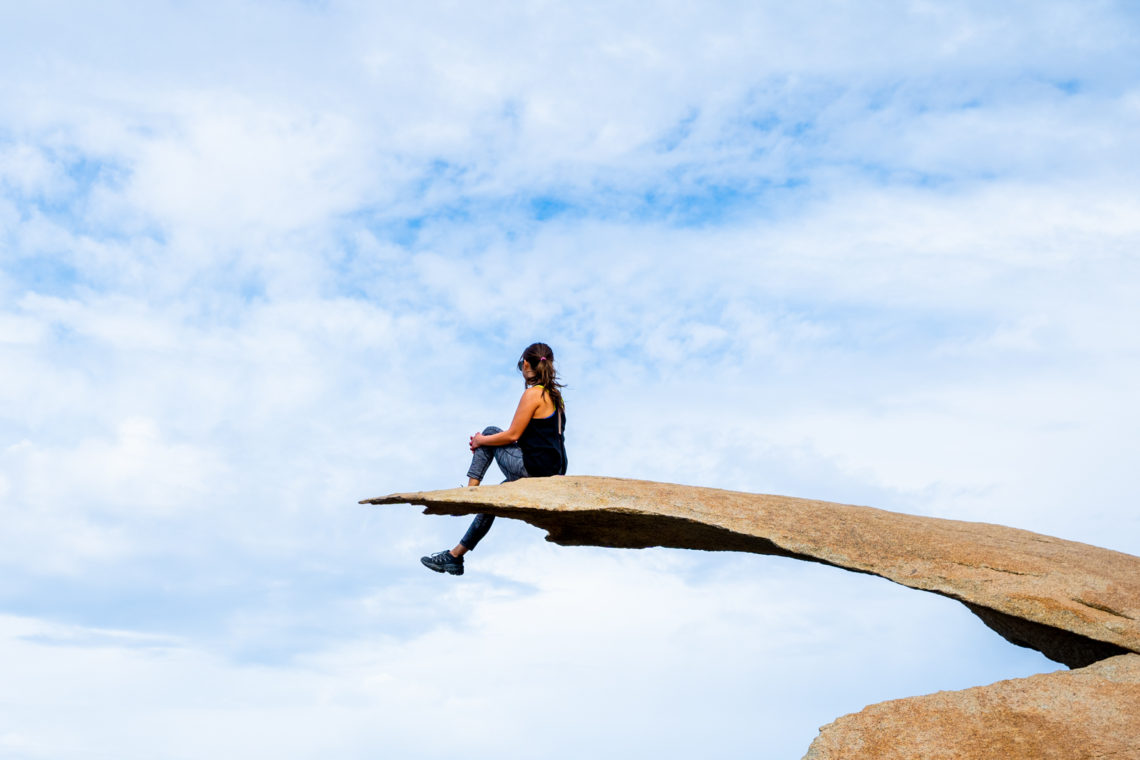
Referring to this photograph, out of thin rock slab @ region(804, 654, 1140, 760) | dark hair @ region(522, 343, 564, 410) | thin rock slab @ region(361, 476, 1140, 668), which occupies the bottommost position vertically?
thin rock slab @ region(804, 654, 1140, 760)

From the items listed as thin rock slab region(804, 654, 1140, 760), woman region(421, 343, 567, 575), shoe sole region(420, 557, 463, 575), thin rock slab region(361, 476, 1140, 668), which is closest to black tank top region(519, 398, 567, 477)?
woman region(421, 343, 567, 575)

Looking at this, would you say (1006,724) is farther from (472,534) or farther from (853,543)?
(472,534)

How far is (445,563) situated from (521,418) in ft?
5.20

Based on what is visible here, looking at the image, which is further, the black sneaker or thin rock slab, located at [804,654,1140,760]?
the black sneaker

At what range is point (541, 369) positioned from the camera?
9922mm

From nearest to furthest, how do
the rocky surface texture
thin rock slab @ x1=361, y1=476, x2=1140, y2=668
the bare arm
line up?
1. the rocky surface texture
2. thin rock slab @ x1=361, y1=476, x2=1140, y2=668
3. the bare arm

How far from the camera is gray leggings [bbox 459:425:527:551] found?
996 cm

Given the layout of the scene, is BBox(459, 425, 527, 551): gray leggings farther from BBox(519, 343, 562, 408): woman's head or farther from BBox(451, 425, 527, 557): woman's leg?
BBox(519, 343, 562, 408): woman's head

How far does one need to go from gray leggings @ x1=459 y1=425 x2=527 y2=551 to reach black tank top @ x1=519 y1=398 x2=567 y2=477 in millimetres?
77

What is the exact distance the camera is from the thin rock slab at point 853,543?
8.62m

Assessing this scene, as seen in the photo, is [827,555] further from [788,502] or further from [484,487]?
[484,487]

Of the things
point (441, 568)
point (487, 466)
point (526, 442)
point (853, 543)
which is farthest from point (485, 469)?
point (853, 543)

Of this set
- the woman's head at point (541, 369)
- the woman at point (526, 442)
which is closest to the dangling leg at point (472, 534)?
the woman at point (526, 442)

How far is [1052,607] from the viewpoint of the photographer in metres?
8.60
